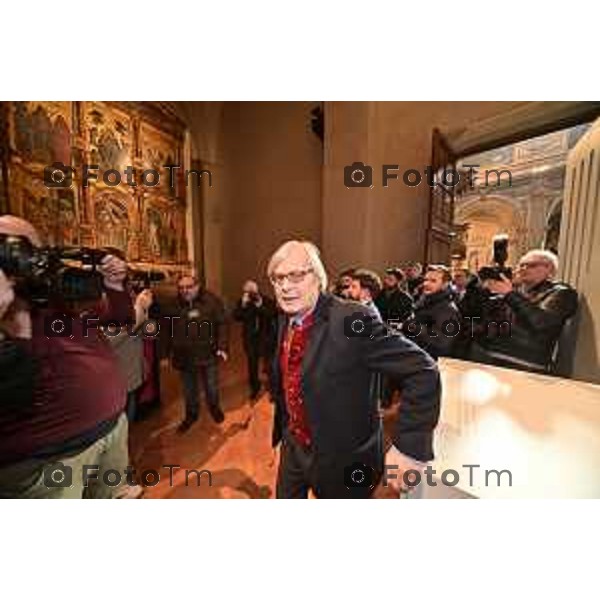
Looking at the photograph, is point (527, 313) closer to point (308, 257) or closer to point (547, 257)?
point (547, 257)

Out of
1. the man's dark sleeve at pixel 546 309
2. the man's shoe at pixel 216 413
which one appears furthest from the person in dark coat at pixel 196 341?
the man's dark sleeve at pixel 546 309

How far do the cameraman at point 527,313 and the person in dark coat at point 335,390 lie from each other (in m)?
0.29

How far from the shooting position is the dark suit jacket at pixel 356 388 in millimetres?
772

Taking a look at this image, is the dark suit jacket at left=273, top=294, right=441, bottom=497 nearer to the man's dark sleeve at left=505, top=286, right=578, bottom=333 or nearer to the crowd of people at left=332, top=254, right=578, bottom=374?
the crowd of people at left=332, top=254, right=578, bottom=374

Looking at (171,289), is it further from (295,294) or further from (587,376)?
(587,376)

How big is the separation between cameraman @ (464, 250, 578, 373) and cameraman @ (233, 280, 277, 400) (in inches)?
23.0

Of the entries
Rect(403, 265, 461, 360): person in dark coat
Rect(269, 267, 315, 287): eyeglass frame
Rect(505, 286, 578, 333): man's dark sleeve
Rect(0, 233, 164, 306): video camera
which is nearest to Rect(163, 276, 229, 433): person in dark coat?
Rect(0, 233, 164, 306): video camera

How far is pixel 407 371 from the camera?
30.2 inches

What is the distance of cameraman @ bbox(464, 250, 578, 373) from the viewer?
910 millimetres

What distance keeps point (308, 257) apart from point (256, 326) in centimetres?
25

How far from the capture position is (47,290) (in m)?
0.85

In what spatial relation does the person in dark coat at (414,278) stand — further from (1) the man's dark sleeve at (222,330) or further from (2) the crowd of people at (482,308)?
(1) the man's dark sleeve at (222,330)
